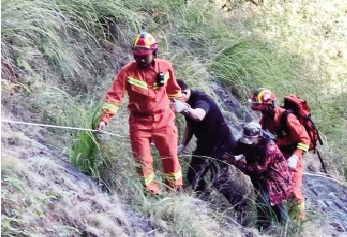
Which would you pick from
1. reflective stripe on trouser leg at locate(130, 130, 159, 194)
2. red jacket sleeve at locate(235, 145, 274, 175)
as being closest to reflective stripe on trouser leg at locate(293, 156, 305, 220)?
red jacket sleeve at locate(235, 145, 274, 175)

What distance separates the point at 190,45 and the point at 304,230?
3908 millimetres

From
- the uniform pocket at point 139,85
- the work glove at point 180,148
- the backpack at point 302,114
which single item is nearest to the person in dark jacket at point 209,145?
the work glove at point 180,148

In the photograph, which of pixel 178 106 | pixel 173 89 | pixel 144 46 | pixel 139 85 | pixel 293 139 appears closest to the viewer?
pixel 144 46

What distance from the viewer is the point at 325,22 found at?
1370cm

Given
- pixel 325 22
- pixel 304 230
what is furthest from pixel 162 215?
pixel 325 22

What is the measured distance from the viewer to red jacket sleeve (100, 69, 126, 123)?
5.91 m

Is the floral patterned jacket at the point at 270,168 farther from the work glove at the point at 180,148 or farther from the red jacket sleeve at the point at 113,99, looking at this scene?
the red jacket sleeve at the point at 113,99

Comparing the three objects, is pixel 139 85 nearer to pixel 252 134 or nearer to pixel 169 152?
pixel 169 152

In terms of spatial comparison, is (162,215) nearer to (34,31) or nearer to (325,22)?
(34,31)

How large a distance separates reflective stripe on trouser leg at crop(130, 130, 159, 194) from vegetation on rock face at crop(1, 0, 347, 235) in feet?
0.35

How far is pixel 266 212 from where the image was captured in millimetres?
6656

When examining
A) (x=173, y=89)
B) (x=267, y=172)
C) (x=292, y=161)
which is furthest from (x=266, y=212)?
(x=173, y=89)

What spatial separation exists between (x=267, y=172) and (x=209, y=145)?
0.67 metres

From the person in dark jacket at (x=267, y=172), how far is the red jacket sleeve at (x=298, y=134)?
26 cm
